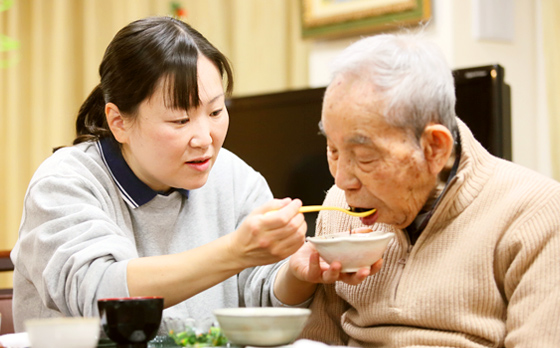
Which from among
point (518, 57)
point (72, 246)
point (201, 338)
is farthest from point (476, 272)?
point (518, 57)

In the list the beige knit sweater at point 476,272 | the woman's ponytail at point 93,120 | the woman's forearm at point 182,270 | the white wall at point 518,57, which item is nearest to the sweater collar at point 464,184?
the beige knit sweater at point 476,272

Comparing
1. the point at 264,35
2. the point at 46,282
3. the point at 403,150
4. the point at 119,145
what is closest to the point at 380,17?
the point at 264,35

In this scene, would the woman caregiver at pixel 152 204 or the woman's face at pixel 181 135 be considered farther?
the woman's face at pixel 181 135

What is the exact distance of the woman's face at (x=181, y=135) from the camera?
59.9 inches

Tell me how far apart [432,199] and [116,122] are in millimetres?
773

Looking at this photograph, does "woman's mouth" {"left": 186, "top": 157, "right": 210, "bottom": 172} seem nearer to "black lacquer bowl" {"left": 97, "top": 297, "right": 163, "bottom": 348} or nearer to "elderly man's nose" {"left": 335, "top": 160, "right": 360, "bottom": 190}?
"elderly man's nose" {"left": 335, "top": 160, "right": 360, "bottom": 190}

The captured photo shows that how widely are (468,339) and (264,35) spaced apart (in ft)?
7.98

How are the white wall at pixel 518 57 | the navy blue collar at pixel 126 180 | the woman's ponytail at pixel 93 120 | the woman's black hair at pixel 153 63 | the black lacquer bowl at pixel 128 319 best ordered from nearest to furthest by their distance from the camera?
the black lacquer bowl at pixel 128 319 → the woman's black hair at pixel 153 63 → the navy blue collar at pixel 126 180 → the woman's ponytail at pixel 93 120 → the white wall at pixel 518 57

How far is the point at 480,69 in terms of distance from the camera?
2.10 m

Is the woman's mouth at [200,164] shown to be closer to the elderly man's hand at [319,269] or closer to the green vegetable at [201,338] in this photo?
the elderly man's hand at [319,269]

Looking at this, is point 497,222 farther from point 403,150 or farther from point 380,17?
point 380,17

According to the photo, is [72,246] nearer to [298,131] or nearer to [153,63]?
[153,63]

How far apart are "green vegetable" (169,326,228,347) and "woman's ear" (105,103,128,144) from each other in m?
0.64

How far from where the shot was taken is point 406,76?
1.25 metres
